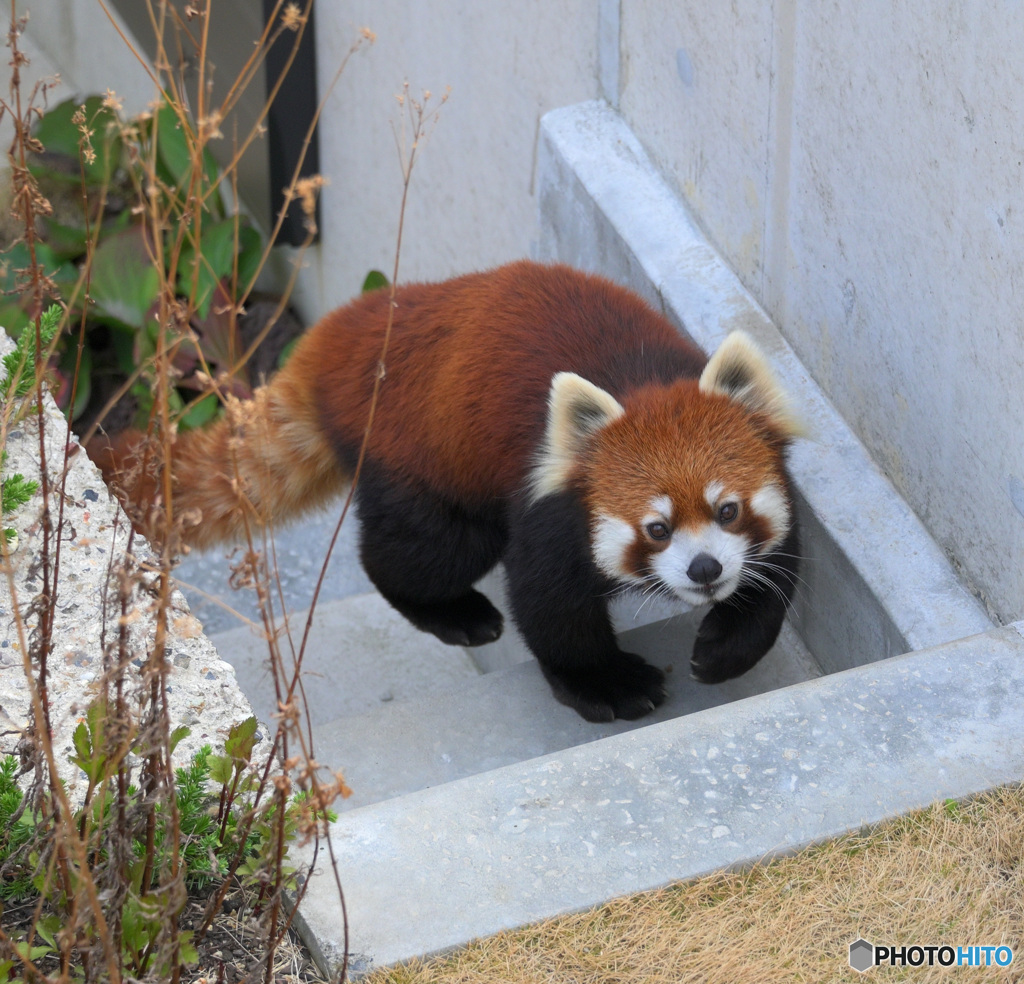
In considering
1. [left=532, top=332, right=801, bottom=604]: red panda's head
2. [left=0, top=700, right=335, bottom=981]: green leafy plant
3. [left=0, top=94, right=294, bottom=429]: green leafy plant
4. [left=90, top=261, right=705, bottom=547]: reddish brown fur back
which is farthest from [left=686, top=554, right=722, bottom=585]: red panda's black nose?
[left=0, top=94, right=294, bottom=429]: green leafy plant

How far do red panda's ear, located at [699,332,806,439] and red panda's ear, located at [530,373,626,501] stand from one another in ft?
0.83

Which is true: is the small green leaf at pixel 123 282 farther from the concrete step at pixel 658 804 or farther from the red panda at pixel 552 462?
the concrete step at pixel 658 804

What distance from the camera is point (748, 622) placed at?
3328 millimetres

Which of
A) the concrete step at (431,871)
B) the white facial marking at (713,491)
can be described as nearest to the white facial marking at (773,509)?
the white facial marking at (713,491)

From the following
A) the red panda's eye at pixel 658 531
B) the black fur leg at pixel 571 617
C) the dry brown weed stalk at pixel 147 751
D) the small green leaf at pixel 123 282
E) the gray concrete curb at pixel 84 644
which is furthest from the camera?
the small green leaf at pixel 123 282

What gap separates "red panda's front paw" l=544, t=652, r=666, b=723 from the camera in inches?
137

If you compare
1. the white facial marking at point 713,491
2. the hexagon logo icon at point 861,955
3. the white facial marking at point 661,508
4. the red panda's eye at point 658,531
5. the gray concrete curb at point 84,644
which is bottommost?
the hexagon logo icon at point 861,955

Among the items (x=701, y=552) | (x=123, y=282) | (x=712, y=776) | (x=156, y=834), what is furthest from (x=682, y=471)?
(x=123, y=282)

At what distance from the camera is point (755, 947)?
2076 millimetres

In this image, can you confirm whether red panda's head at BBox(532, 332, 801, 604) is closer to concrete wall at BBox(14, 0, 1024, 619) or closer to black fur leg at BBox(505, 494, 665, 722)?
black fur leg at BBox(505, 494, 665, 722)

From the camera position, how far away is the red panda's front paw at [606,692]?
347cm

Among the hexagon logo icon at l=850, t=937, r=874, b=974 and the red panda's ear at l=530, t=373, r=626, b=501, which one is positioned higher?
the red panda's ear at l=530, t=373, r=626, b=501

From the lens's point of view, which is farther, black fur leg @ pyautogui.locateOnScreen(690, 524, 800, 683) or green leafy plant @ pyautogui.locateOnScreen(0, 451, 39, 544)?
black fur leg @ pyautogui.locateOnScreen(690, 524, 800, 683)

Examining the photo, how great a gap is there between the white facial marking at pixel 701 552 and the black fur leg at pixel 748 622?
9.3 inches
